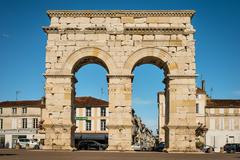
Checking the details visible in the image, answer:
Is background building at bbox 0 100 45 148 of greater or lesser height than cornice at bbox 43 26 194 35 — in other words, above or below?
below

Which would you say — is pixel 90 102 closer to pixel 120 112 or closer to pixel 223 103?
pixel 223 103

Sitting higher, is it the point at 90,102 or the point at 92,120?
the point at 90,102

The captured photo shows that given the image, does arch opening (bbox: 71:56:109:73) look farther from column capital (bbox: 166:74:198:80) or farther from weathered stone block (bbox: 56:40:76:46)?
column capital (bbox: 166:74:198:80)

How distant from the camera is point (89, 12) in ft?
107

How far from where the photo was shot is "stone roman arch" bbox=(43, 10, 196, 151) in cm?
3114

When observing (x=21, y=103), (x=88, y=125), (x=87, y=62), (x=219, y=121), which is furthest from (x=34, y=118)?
(x=87, y=62)

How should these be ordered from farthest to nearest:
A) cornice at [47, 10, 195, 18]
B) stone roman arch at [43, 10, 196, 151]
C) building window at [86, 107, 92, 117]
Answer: building window at [86, 107, 92, 117], cornice at [47, 10, 195, 18], stone roman arch at [43, 10, 196, 151]

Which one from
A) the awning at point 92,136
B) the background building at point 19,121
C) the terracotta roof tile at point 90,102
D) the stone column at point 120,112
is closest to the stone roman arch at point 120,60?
the stone column at point 120,112

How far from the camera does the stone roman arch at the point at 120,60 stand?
31141 mm

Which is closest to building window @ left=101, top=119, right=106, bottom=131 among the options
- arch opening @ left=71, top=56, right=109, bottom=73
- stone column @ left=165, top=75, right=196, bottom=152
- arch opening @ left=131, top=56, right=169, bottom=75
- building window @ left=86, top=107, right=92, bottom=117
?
building window @ left=86, top=107, right=92, bottom=117

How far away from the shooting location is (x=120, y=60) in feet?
105

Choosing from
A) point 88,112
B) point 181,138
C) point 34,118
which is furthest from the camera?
point 34,118

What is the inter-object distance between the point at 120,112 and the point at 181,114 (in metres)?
4.42

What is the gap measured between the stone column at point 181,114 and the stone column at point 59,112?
23.5 ft
